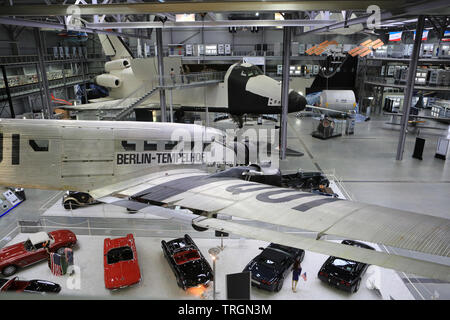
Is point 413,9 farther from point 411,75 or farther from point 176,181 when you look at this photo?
point 176,181

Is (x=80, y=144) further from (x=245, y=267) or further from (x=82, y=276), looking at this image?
(x=245, y=267)

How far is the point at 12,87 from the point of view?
25594 mm

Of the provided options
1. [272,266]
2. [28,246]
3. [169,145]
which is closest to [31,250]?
[28,246]

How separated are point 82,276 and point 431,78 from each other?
2872 centimetres

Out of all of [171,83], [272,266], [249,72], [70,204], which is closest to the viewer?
[272,266]

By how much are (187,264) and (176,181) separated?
2.16 metres

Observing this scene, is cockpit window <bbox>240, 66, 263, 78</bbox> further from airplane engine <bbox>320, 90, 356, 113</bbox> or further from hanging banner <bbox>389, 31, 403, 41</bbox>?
hanging banner <bbox>389, 31, 403, 41</bbox>

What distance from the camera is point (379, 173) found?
1642 centimetres

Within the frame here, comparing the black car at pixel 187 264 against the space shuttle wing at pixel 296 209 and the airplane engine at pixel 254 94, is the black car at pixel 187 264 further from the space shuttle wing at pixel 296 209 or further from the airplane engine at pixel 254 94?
the airplane engine at pixel 254 94

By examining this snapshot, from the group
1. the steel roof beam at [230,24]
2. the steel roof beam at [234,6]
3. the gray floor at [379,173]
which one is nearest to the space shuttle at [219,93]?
the steel roof beam at [230,24]

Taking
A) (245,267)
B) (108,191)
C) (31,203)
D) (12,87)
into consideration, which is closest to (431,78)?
(245,267)

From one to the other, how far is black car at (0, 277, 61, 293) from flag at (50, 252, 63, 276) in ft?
2.49

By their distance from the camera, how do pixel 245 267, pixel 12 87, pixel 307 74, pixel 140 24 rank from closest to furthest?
pixel 245 267
pixel 140 24
pixel 12 87
pixel 307 74

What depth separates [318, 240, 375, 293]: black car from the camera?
7289 mm
